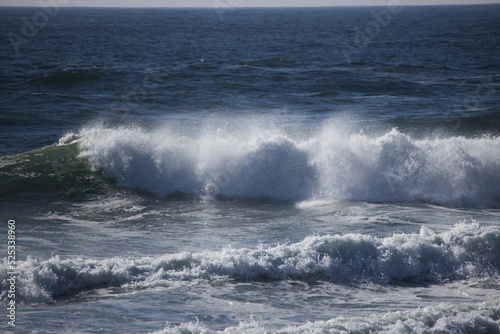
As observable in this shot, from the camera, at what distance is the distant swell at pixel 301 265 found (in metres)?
6.49

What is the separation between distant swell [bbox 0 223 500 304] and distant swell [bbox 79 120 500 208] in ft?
10.7

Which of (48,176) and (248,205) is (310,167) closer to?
(248,205)

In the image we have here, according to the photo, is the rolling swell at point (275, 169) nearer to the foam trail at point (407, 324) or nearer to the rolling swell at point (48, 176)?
the rolling swell at point (48, 176)

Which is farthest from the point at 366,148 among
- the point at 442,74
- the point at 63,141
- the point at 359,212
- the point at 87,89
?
the point at 442,74

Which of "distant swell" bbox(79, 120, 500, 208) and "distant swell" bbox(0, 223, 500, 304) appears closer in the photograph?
"distant swell" bbox(0, 223, 500, 304)

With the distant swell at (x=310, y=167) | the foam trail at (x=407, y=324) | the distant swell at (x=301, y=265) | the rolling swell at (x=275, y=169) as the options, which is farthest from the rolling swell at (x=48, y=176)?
the foam trail at (x=407, y=324)

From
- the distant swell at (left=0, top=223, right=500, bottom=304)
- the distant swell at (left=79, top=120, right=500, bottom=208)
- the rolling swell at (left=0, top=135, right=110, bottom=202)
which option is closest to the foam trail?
the distant swell at (left=0, top=223, right=500, bottom=304)

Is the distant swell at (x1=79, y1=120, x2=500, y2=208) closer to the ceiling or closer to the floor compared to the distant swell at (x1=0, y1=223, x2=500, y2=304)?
closer to the ceiling

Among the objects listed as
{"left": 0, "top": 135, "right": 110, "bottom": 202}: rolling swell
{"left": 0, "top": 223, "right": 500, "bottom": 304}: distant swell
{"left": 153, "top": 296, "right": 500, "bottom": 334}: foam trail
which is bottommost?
{"left": 153, "top": 296, "right": 500, "bottom": 334}: foam trail

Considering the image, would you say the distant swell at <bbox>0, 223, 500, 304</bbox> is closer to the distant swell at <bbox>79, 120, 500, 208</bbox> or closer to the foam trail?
the foam trail

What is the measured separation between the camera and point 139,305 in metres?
5.97

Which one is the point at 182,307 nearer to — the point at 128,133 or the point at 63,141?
the point at 128,133

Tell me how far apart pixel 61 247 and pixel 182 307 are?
282 centimetres

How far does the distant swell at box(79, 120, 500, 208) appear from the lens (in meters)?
11.2
